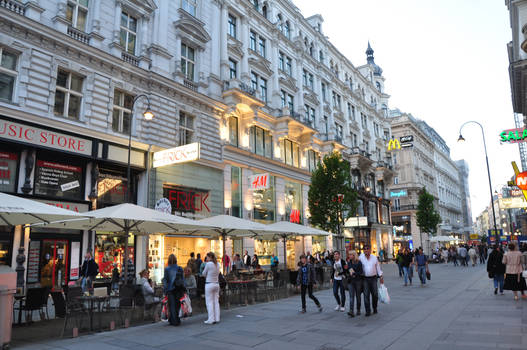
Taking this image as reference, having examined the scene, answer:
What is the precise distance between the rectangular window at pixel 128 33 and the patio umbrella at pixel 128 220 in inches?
410

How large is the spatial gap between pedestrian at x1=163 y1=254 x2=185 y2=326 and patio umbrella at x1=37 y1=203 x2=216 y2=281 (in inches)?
71.9

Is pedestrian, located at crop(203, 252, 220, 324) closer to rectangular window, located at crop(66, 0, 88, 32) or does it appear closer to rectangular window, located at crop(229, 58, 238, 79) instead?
rectangular window, located at crop(66, 0, 88, 32)

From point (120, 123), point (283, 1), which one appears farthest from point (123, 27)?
point (283, 1)

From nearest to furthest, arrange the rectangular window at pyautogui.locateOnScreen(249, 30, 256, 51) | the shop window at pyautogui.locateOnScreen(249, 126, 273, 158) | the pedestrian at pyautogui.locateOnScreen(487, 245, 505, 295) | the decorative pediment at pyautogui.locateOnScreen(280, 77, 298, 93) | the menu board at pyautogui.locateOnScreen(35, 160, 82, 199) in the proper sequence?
the pedestrian at pyautogui.locateOnScreen(487, 245, 505, 295) → the menu board at pyautogui.locateOnScreen(35, 160, 82, 199) → the shop window at pyautogui.locateOnScreen(249, 126, 273, 158) → the rectangular window at pyautogui.locateOnScreen(249, 30, 256, 51) → the decorative pediment at pyautogui.locateOnScreen(280, 77, 298, 93)

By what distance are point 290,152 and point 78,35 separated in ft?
62.4

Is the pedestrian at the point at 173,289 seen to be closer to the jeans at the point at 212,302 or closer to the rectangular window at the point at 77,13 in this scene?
the jeans at the point at 212,302

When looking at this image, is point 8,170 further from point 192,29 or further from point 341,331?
point 192,29

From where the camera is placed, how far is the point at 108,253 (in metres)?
17.6

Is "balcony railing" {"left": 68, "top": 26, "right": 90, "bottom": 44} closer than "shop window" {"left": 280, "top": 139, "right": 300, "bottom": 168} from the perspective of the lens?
Yes

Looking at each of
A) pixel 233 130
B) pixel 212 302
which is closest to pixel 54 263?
pixel 212 302

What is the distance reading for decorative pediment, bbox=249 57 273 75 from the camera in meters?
28.6

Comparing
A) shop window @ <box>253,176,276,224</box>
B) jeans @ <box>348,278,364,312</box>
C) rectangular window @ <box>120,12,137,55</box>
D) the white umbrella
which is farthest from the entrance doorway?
shop window @ <box>253,176,276,224</box>

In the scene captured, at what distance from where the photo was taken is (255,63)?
28.9 m

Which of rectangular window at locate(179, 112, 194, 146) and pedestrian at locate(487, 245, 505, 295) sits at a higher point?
rectangular window at locate(179, 112, 194, 146)
